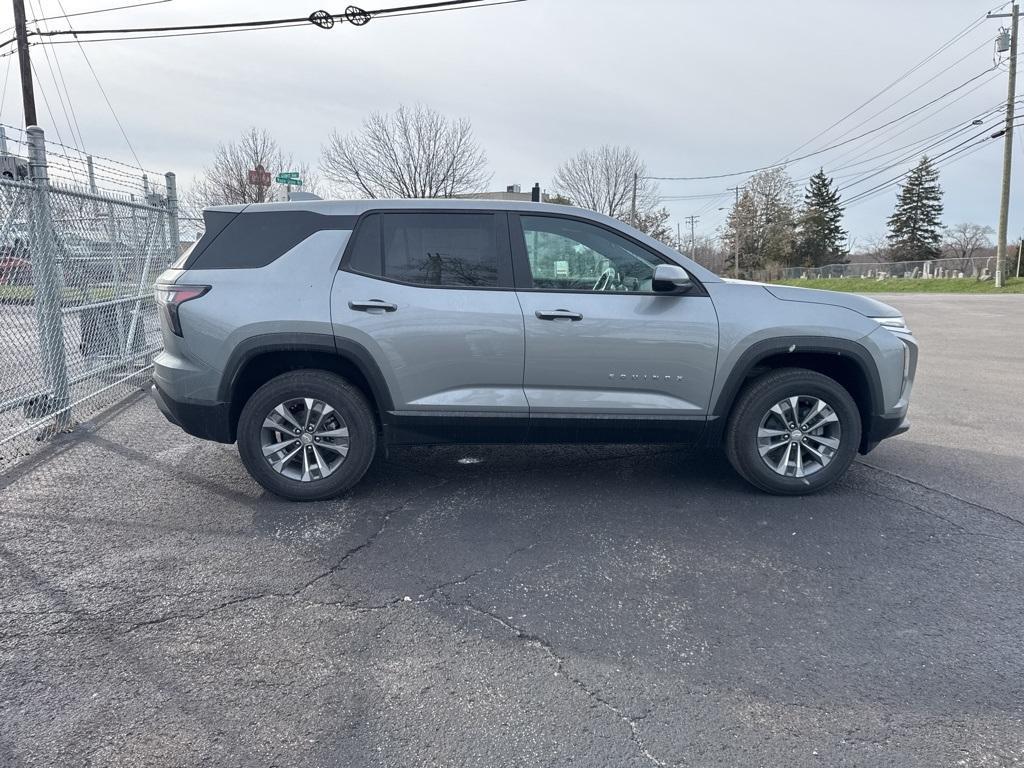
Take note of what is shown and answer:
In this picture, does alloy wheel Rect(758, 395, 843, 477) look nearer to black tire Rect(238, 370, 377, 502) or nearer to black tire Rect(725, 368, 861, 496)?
black tire Rect(725, 368, 861, 496)

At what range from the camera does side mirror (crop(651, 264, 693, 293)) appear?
411 cm

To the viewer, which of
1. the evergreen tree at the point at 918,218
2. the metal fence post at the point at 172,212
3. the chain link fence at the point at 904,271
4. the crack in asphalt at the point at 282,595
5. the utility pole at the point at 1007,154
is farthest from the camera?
the evergreen tree at the point at 918,218

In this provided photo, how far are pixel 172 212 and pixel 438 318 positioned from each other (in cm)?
672

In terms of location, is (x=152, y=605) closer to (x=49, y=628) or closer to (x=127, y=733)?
(x=49, y=628)

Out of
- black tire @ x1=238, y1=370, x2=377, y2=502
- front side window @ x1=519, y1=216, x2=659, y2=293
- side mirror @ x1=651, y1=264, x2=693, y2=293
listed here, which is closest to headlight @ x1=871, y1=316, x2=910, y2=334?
side mirror @ x1=651, y1=264, x2=693, y2=293

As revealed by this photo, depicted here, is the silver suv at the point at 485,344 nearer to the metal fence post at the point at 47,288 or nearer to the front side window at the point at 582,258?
the front side window at the point at 582,258

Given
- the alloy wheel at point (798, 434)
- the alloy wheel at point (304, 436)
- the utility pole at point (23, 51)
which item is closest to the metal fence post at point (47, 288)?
the alloy wheel at point (304, 436)

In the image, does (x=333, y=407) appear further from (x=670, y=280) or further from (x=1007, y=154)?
(x=1007, y=154)

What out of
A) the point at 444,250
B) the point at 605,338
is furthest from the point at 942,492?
the point at 444,250

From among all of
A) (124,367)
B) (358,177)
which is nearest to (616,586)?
(124,367)

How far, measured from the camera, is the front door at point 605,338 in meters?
4.20

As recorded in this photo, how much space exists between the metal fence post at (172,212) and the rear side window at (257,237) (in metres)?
5.54

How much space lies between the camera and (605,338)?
4.19 m

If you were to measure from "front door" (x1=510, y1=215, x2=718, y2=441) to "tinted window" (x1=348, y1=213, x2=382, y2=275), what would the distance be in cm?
87
